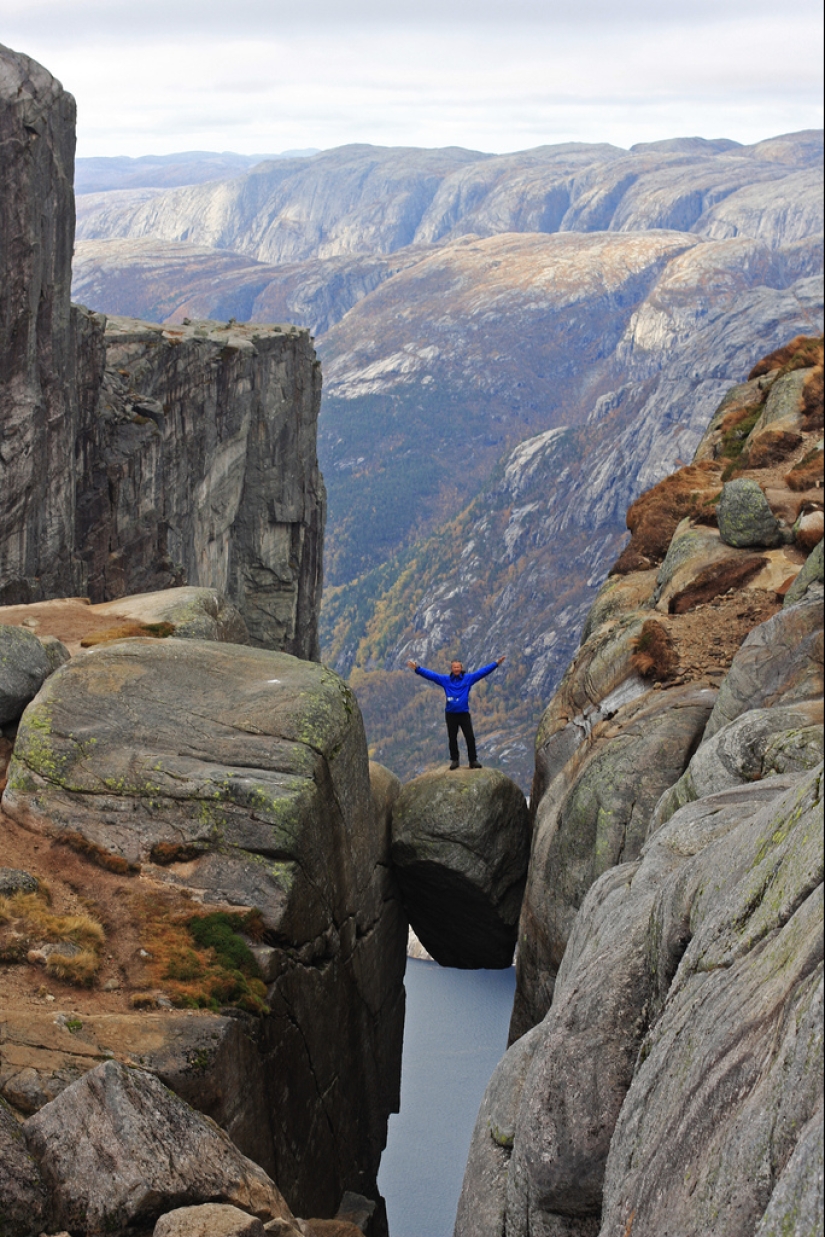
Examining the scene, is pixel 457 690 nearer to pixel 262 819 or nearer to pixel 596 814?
pixel 596 814

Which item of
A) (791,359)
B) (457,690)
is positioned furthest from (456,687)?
(791,359)

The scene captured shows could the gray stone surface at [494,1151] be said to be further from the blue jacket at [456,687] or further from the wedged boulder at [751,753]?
the blue jacket at [456,687]

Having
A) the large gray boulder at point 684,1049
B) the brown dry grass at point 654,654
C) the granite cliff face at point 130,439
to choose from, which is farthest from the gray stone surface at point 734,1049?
the granite cliff face at point 130,439

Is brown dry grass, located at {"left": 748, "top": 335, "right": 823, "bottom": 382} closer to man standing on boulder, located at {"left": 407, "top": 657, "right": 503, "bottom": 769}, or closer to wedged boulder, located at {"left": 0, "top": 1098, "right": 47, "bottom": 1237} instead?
man standing on boulder, located at {"left": 407, "top": 657, "right": 503, "bottom": 769}

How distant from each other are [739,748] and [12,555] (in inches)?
1736

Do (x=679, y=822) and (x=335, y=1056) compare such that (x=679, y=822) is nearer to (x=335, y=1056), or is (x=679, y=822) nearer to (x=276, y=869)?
(x=276, y=869)

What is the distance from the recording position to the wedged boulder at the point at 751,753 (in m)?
18.1

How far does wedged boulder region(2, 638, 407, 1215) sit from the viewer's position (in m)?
23.2

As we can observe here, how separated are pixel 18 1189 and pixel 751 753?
14.0 metres

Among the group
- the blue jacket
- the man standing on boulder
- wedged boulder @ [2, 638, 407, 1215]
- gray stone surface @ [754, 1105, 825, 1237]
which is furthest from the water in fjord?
gray stone surface @ [754, 1105, 825, 1237]

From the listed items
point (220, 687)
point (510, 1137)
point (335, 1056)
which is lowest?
point (335, 1056)

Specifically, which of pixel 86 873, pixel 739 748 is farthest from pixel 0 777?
pixel 739 748

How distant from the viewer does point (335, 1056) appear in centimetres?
2606

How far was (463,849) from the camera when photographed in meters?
33.1
